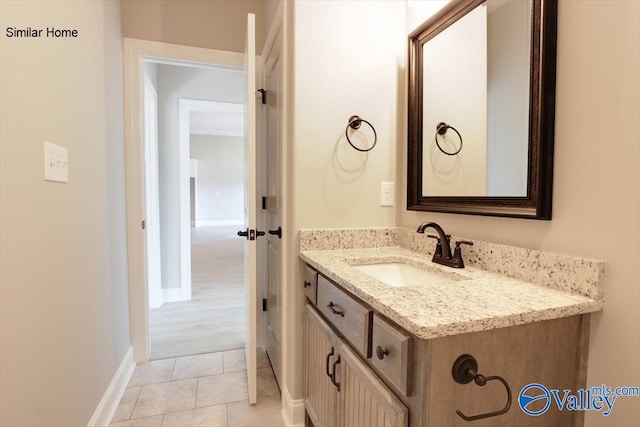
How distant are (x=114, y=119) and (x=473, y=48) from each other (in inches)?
73.7

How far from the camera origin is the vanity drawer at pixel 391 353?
728 millimetres

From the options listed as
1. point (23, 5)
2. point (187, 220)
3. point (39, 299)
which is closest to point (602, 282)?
point (39, 299)

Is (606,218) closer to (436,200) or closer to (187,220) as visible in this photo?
(436,200)

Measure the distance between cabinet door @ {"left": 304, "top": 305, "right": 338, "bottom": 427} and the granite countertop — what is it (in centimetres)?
29

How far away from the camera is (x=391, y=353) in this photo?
784mm

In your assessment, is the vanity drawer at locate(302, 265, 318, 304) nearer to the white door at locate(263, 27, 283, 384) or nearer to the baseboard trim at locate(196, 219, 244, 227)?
the white door at locate(263, 27, 283, 384)

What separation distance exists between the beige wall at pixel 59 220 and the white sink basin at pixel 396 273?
3.58 ft

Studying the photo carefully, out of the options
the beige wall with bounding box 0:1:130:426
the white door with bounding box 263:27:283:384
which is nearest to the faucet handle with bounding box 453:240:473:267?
the white door with bounding box 263:27:283:384

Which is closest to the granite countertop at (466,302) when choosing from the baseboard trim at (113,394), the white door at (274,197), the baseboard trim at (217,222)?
the white door at (274,197)

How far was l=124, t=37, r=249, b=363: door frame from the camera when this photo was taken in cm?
204

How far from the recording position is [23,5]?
950 millimetres

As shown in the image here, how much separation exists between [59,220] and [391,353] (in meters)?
1.23

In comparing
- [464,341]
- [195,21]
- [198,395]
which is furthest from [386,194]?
[195,21]

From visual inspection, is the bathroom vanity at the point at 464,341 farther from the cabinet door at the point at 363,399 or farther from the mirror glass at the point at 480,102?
the mirror glass at the point at 480,102
